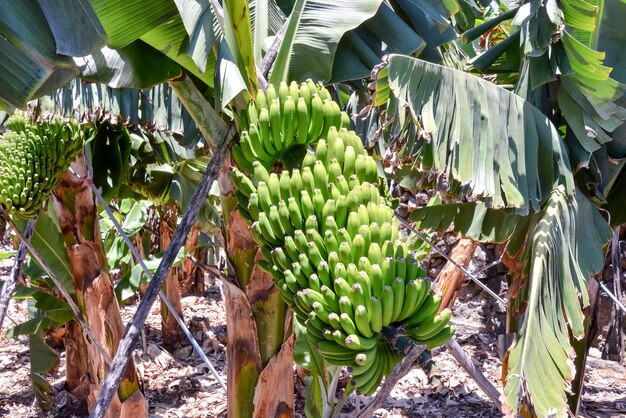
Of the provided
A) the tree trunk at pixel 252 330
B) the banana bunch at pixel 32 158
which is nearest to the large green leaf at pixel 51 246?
the banana bunch at pixel 32 158

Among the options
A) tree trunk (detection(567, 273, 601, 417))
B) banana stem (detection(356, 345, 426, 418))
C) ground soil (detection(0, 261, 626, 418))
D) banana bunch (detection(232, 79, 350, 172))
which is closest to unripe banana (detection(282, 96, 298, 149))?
banana bunch (detection(232, 79, 350, 172))

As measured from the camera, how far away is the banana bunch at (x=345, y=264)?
4.54 ft

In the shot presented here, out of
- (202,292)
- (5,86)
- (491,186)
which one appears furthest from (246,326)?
(202,292)

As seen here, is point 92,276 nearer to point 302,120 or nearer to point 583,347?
point 302,120

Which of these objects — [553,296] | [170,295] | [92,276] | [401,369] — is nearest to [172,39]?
[401,369]

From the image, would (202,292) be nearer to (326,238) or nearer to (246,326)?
(246,326)

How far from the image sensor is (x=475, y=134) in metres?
2.10

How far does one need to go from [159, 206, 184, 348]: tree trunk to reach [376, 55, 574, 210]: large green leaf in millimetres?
3909

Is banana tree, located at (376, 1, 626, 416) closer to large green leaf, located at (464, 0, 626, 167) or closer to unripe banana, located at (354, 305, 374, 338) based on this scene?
large green leaf, located at (464, 0, 626, 167)

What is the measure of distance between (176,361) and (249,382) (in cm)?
390

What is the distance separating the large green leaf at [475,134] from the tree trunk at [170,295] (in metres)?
3.91

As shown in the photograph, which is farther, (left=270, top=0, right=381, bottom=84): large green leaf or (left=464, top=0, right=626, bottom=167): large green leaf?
(left=464, top=0, right=626, bottom=167): large green leaf

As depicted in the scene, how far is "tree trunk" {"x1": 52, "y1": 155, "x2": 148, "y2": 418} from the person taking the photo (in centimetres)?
312

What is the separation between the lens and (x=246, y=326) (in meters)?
2.00
